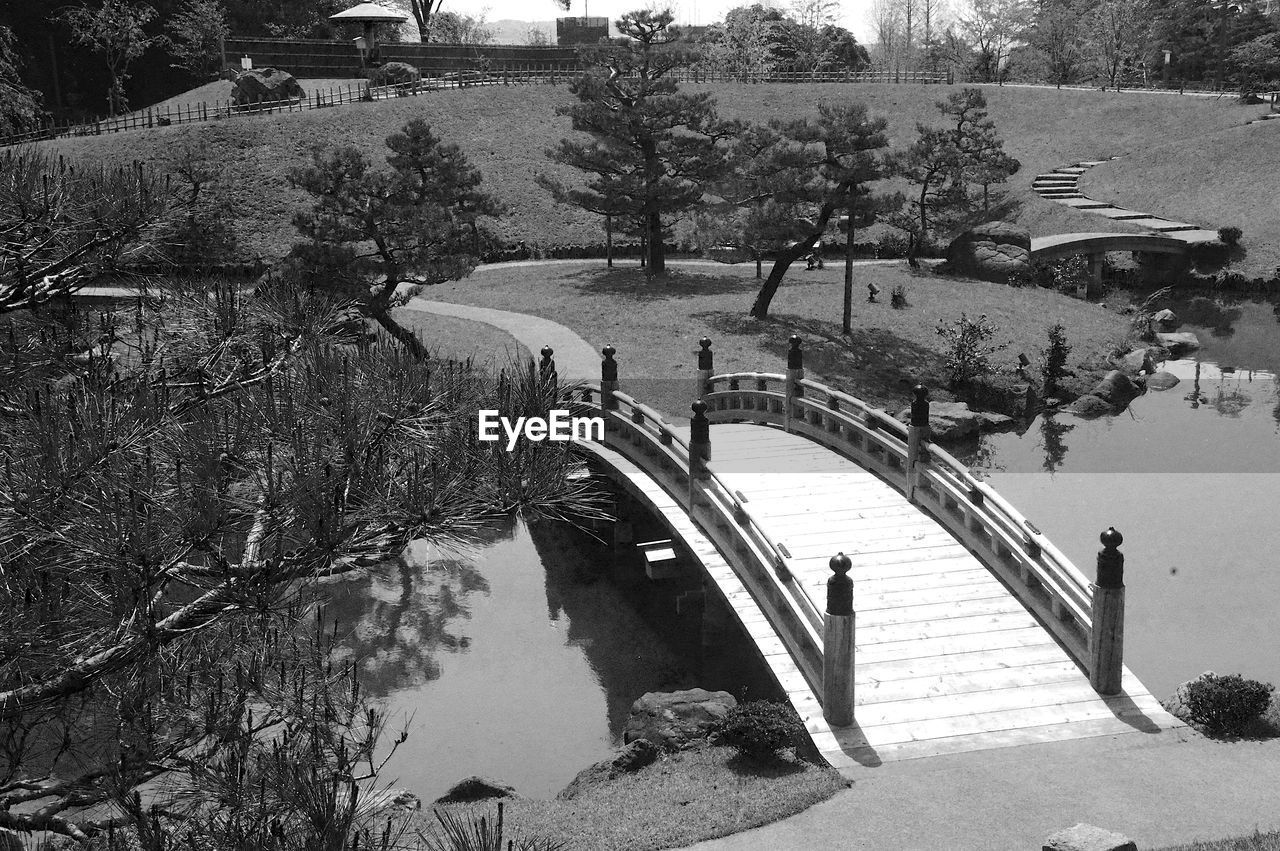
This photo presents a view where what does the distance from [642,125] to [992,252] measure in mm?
15309

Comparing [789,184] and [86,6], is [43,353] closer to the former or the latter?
[789,184]

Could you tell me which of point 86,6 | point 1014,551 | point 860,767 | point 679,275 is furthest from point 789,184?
point 86,6

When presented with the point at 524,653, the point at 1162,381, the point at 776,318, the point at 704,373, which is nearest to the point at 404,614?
the point at 524,653

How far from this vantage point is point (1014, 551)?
637 inches

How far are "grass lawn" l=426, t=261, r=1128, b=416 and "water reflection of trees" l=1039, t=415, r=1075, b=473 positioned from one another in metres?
3.23

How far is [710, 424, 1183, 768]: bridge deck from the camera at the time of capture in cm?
1366

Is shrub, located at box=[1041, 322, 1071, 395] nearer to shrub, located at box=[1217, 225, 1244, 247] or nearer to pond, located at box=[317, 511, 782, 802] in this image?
pond, located at box=[317, 511, 782, 802]

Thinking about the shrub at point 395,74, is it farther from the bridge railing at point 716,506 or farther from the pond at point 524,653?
the bridge railing at point 716,506

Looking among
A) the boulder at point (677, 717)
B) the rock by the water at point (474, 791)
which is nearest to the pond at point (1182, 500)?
the boulder at point (677, 717)

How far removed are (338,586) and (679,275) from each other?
77.1ft

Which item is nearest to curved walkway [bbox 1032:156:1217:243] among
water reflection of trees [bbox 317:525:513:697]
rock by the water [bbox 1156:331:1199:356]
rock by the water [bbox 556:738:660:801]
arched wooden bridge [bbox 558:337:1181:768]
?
rock by the water [bbox 1156:331:1199:356]

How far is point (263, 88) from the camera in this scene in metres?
61.2

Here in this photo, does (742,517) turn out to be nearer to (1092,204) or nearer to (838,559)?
(838,559)

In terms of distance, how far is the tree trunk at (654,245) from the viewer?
44344 millimetres
